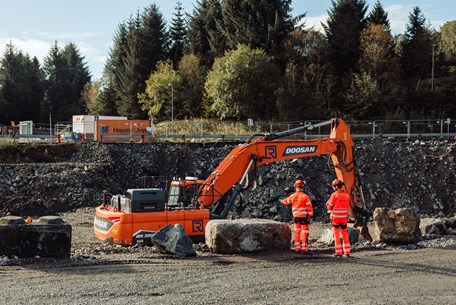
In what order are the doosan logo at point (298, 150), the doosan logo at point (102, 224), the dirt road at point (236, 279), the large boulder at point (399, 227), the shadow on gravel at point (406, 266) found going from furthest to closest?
the doosan logo at point (298, 150) → the doosan logo at point (102, 224) → the large boulder at point (399, 227) → the shadow on gravel at point (406, 266) → the dirt road at point (236, 279)

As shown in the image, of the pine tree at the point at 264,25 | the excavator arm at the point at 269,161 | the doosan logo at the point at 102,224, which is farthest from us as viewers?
the pine tree at the point at 264,25

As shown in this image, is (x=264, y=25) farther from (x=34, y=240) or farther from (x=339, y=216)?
(x=34, y=240)

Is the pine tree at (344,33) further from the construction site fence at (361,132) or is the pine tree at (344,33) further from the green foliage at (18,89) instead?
the green foliage at (18,89)

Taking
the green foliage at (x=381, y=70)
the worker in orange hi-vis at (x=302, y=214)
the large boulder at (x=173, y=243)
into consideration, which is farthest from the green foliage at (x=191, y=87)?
the large boulder at (x=173, y=243)

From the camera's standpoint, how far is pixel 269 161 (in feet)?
48.7

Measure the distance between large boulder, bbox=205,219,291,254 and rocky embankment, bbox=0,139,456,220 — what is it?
9.87 m

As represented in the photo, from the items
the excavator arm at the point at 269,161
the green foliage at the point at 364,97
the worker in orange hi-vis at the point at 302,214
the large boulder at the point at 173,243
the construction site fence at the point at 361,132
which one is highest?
the green foliage at the point at 364,97

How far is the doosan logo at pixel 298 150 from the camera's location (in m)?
15.1

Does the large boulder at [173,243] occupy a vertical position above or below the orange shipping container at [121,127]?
below

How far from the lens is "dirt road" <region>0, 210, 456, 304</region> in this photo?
841 centimetres

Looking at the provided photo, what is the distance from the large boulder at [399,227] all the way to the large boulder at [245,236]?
8.75 feet

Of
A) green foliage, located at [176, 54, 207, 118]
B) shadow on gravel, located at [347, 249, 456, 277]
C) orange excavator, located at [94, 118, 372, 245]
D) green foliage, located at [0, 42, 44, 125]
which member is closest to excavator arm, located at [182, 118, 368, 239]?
orange excavator, located at [94, 118, 372, 245]

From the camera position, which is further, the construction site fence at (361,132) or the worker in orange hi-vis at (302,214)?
the construction site fence at (361,132)

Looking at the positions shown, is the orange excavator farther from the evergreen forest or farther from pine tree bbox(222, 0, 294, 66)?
pine tree bbox(222, 0, 294, 66)
